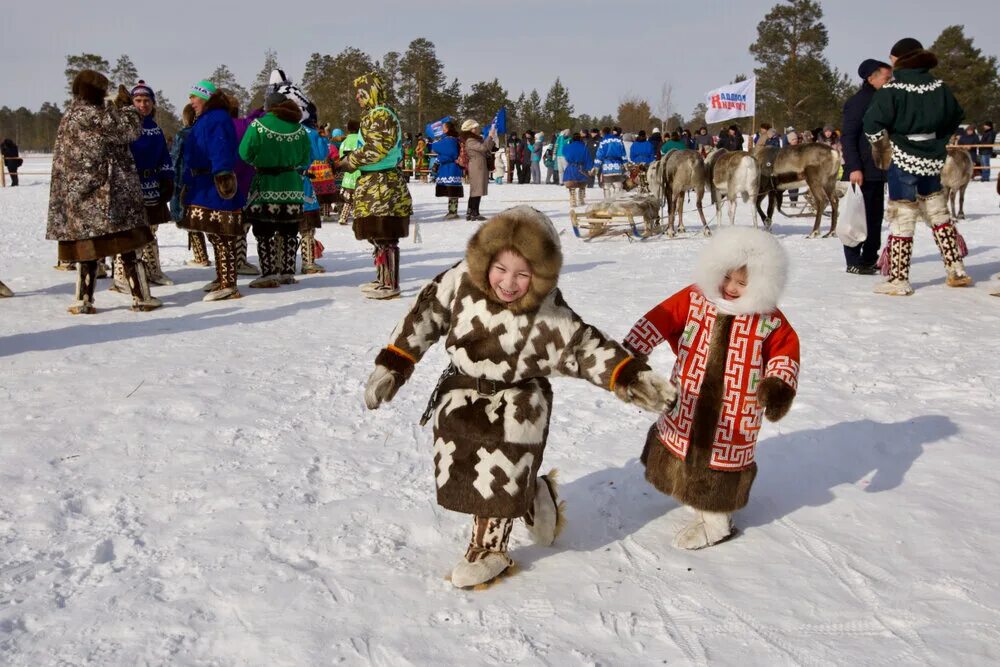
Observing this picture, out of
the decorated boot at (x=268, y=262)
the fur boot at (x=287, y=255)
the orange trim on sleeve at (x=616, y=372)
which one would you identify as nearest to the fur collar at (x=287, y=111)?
the fur boot at (x=287, y=255)

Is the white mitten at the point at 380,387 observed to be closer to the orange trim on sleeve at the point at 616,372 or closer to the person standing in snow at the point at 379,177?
the orange trim on sleeve at the point at 616,372

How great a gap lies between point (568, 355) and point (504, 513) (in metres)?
0.57

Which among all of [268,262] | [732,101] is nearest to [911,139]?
[268,262]

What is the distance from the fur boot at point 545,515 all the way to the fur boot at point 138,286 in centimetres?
505

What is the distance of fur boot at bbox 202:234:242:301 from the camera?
719 centimetres

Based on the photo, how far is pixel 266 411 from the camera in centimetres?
430

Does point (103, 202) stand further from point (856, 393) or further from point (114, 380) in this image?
point (856, 393)

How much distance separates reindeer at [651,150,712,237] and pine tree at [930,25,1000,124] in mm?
42210

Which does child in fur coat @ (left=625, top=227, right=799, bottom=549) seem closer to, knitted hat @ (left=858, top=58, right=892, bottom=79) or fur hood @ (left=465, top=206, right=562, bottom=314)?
fur hood @ (left=465, top=206, right=562, bottom=314)

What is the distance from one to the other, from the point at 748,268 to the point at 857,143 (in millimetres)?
6165

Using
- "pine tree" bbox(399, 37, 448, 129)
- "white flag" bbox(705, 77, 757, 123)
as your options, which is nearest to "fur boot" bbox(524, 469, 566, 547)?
"white flag" bbox(705, 77, 757, 123)

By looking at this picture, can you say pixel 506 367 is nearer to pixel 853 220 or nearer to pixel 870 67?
pixel 853 220

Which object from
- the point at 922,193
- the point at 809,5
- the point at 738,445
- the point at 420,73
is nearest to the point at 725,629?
the point at 738,445

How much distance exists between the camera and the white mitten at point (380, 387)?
2590 millimetres
